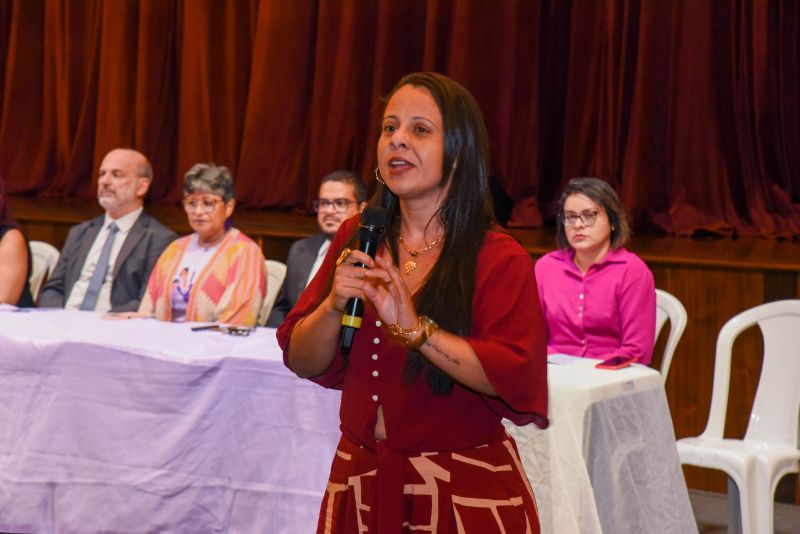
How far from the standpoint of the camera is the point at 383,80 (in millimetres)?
6559

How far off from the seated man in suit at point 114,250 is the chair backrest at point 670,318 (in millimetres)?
2192

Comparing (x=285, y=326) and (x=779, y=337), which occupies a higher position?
(x=285, y=326)

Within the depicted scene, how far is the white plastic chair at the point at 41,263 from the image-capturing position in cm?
497

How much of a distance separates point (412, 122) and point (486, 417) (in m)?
0.46

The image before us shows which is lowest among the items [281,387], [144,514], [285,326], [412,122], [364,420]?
[144,514]

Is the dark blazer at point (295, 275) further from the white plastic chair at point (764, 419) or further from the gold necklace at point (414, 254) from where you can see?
the gold necklace at point (414, 254)

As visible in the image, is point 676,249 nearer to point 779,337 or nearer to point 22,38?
point 779,337

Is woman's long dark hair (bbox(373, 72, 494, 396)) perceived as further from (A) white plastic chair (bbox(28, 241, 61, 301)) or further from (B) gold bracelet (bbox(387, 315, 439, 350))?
(A) white plastic chair (bbox(28, 241, 61, 301))

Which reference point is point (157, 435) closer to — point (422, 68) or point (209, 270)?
point (209, 270)

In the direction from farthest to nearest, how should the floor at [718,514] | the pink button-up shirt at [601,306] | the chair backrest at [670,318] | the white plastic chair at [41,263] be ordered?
the white plastic chair at [41,263] → the floor at [718,514] → the chair backrest at [670,318] → the pink button-up shirt at [601,306]

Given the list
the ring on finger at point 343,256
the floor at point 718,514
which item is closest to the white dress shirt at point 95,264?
the floor at point 718,514

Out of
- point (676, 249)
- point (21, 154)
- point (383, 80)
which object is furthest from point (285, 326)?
point (21, 154)

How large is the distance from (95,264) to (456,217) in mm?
3475

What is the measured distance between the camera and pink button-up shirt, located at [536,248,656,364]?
3.69 metres
